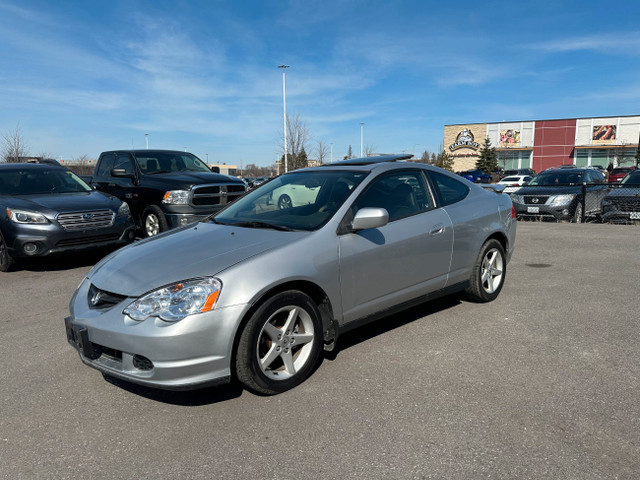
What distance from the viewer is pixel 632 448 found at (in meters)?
2.57

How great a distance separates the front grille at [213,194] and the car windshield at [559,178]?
9603 mm

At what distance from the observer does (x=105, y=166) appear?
10867 mm

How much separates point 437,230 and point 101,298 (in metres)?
2.83

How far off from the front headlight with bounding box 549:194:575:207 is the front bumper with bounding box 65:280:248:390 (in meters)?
11.9

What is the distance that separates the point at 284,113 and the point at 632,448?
33656 millimetres

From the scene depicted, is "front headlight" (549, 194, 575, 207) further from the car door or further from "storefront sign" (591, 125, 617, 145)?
"storefront sign" (591, 125, 617, 145)

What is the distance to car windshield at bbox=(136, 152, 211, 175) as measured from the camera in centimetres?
995

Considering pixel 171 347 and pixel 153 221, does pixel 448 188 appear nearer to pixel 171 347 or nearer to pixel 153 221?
pixel 171 347

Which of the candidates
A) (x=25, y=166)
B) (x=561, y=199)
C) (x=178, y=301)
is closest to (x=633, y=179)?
(x=561, y=199)

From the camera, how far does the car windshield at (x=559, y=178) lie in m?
14.2

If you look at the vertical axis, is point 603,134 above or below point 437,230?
above

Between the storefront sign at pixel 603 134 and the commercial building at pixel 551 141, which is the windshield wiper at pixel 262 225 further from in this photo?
the storefront sign at pixel 603 134

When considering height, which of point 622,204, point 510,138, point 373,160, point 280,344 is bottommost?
point 280,344

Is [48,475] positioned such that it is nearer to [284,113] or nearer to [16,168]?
[16,168]
